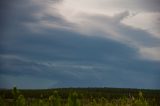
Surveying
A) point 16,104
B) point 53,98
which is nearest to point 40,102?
point 53,98

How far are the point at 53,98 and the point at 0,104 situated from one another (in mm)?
757

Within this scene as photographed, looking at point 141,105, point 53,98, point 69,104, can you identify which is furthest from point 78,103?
point 141,105

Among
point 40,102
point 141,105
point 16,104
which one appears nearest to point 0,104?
point 16,104

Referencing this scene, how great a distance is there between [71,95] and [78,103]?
0.22 meters

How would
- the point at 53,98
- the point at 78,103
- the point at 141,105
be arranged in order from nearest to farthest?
the point at 78,103 → the point at 53,98 → the point at 141,105

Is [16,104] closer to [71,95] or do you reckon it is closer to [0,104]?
[0,104]

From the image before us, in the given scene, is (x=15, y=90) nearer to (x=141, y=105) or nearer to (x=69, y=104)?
(x=69, y=104)

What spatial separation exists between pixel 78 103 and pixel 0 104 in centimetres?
99

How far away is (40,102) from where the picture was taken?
19.1 ft

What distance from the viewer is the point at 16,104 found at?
187 inches

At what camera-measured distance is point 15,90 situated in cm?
473

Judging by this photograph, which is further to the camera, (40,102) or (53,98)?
(40,102)

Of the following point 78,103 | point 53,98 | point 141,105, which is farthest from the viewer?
point 141,105

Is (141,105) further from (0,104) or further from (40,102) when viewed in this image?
(0,104)
